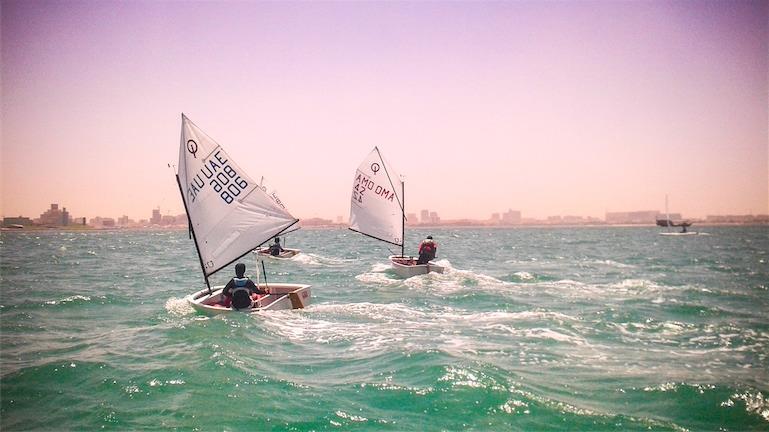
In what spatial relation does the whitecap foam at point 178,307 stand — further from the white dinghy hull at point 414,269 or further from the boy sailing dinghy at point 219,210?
the white dinghy hull at point 414,269

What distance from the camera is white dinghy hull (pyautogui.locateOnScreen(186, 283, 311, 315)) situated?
1534cm

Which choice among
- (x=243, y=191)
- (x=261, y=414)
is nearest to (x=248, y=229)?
(x=243, y=191)

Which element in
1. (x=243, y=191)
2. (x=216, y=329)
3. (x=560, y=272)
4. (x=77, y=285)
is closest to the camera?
(x=216, y=329)

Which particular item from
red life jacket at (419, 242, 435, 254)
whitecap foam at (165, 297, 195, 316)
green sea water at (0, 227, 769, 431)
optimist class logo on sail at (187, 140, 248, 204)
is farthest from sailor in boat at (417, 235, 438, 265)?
whitecap foam at (165, 297, 195, 316)

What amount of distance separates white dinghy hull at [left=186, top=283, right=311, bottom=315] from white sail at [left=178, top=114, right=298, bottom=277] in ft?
4.04

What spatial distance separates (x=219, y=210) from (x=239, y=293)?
11.0ft

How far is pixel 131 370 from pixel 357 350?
5.89 metres

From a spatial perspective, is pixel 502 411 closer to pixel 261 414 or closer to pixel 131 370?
pixel 261 414

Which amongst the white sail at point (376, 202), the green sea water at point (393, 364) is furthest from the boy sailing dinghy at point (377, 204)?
the green sea water at point (393, 364)

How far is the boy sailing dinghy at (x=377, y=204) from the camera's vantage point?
99.9 ft

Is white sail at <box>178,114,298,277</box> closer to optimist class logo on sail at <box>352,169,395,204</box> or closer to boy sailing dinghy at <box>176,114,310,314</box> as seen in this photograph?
boy sailing dinghy at <box>176,114,310,314</box>

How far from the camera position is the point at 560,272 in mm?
34062

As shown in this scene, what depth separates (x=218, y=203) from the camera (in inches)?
641

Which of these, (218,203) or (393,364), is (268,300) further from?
(393,364)
